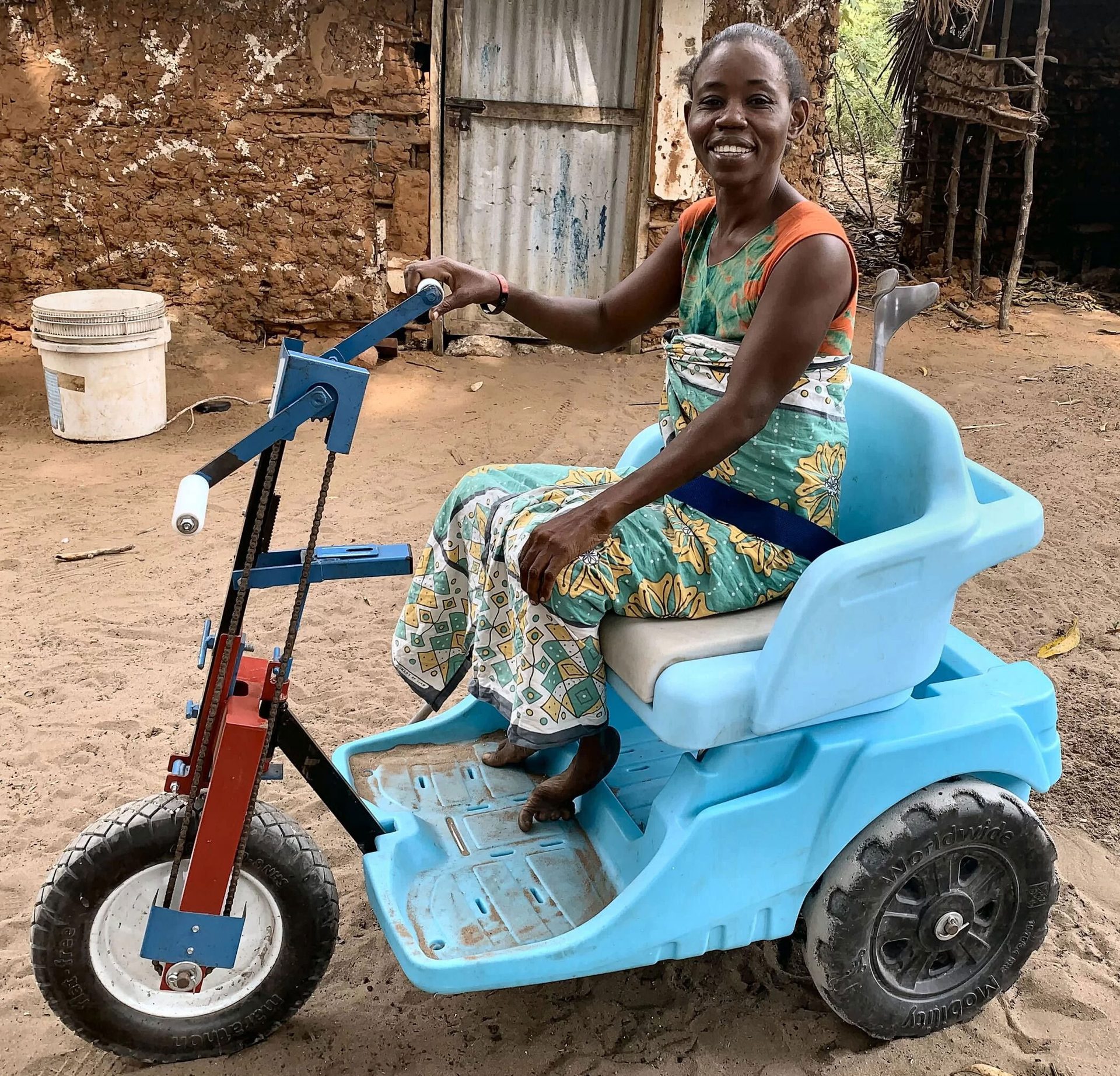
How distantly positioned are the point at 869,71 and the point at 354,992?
50.3 ft

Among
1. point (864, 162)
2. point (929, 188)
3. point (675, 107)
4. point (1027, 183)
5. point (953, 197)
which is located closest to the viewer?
point (675, 107)

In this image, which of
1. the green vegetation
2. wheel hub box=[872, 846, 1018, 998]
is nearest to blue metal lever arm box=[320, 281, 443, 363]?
wheel hub box=[872, 846, 1018, 998]

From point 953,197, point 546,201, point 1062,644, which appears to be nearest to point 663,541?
point 1062,644

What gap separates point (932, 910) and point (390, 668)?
1992 mm

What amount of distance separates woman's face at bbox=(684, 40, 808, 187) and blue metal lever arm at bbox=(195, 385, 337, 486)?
970 millimetres

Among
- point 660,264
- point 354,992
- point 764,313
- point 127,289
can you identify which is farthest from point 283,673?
point 127,289

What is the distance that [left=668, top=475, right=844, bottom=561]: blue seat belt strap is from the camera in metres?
2.29

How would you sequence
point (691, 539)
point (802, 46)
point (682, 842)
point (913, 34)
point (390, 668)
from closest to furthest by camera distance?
point (682, 842), point (691, 539), point (390, 668), point (802, 46), point (913, 34)

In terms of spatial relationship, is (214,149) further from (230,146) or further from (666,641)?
(666,641)

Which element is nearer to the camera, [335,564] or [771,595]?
[335,564]

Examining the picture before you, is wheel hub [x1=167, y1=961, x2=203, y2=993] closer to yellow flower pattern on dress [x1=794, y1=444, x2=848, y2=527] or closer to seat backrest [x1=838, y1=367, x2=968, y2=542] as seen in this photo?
yellow flower pattern on dress [x1=794, y1=444, x2=848, y2=527]

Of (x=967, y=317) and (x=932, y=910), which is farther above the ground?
(x=967, y=317)

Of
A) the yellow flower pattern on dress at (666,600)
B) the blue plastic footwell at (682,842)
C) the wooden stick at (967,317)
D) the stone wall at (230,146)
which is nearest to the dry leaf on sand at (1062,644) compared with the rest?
the blue plastic footwell at (682,842)

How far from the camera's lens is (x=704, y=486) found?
2.32m
